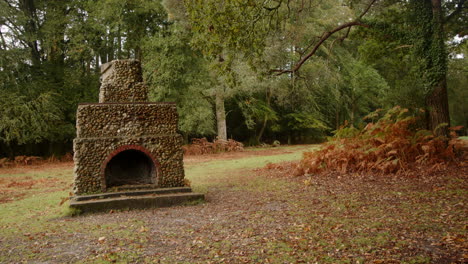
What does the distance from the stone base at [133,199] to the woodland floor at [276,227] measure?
333 mm

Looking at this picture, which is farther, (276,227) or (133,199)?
(133,199)

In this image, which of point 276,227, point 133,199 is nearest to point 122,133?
point 133,199

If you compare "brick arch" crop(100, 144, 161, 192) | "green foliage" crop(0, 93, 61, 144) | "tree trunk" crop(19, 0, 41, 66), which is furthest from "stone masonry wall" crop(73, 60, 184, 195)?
"tree trunk" crop(19, 0, 41, 66)

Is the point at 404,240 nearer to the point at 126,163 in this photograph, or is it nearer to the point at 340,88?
the point at 126,163

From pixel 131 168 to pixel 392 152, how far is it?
24.3 feet

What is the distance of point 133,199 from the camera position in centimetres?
923

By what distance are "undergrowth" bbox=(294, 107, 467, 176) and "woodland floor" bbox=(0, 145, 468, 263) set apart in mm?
569

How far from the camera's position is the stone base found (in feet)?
29.4

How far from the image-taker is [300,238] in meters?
5.66

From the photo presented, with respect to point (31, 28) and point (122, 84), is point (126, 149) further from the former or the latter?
point (31, 28)

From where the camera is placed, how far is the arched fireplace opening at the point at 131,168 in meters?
10.6

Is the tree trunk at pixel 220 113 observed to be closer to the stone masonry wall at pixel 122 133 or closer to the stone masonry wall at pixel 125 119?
the stone masonry wall at pixel 122 133

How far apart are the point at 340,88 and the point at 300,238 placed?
27.8 m

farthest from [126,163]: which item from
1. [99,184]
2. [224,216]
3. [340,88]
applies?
[340,88]
